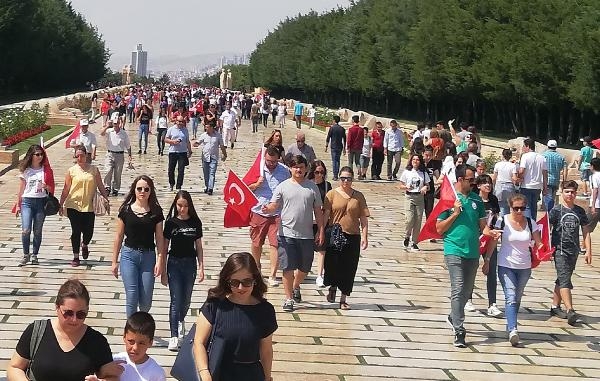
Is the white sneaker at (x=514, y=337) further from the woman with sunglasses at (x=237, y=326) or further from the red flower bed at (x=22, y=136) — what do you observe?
the red flower bed at (x=22, y=136)

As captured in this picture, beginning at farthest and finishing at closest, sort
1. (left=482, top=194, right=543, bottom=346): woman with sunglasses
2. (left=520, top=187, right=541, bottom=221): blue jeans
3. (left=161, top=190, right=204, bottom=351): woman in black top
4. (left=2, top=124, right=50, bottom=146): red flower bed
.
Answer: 1. (left=2, top=124, right=50, bottom=146): red flower bed
2. (left=520, top=187, right=541, bottom=221): blue jeans
3. (left=482, top=194, right=543, bottom=346): woman with sunglasses
4. (left=161, top=190, right=204, bottom=351): woman in black top

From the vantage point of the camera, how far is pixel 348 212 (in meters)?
10.5

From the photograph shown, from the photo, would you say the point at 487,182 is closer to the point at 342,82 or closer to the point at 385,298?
the point at 385,298

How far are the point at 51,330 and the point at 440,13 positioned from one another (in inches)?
2217

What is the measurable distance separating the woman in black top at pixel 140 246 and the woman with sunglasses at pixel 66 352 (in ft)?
10.7

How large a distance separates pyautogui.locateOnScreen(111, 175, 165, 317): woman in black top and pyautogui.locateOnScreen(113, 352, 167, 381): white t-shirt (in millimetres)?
3129

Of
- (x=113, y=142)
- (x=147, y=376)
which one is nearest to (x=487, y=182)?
(x=147, y=376)

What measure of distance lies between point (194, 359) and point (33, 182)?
7.29 meters

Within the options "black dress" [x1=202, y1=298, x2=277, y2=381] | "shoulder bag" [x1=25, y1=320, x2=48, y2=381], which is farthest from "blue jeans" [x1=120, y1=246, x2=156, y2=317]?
"shoulder bag" [x1=25, y1=320, x2=48, y2=381]

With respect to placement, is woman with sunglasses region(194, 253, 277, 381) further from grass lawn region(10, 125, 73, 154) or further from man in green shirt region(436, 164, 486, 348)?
grass lawn region(10, 125, 73, 154)

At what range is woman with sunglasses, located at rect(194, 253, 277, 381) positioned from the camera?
5254 mm

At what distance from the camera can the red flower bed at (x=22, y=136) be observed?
93.7ft

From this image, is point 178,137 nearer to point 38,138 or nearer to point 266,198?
point 266,198

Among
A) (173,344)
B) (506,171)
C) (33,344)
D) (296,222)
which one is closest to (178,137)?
(506,171)
